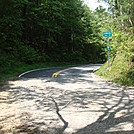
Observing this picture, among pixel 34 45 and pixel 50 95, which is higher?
pixel 34 45

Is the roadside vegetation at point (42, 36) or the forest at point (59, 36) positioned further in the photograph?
the roadside vegetation at point (42, 36)

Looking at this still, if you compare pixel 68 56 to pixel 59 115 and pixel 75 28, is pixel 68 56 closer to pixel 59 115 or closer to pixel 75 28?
pixel 75 28

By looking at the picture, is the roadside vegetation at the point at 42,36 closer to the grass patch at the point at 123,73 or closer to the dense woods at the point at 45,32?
the dense woods at the point at 45,32

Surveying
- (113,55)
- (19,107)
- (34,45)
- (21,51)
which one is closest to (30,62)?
(21,51)

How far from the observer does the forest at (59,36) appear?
1545 cm

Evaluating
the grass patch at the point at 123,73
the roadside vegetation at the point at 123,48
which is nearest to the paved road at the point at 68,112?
the grass patch at the point at 123,73

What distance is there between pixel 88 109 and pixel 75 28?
34791 millimetres

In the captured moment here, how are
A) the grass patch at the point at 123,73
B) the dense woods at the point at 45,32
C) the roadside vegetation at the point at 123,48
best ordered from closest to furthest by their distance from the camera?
1. the grass patch at the point at 123,73
2. the roadside vegetation at the point at 123,48
3. the dense woods at the point at 45,32

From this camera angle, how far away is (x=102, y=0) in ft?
64.2

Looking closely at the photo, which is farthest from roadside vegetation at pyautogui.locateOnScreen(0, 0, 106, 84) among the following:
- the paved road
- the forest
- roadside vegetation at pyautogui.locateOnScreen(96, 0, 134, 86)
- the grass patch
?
roadside vegetation at pyautogui.locateOnScreen(96, 0, 134, 86)

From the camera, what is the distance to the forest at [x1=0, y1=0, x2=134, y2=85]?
1545 centimetres

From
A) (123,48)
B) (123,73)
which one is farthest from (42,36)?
(123,73)

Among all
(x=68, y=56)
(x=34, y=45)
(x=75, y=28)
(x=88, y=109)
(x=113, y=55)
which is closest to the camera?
(x=88, y=109)

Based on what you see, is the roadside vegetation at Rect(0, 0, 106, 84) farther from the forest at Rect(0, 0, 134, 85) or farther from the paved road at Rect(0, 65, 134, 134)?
the paved road at Rect(0, 65, 134, 134)
